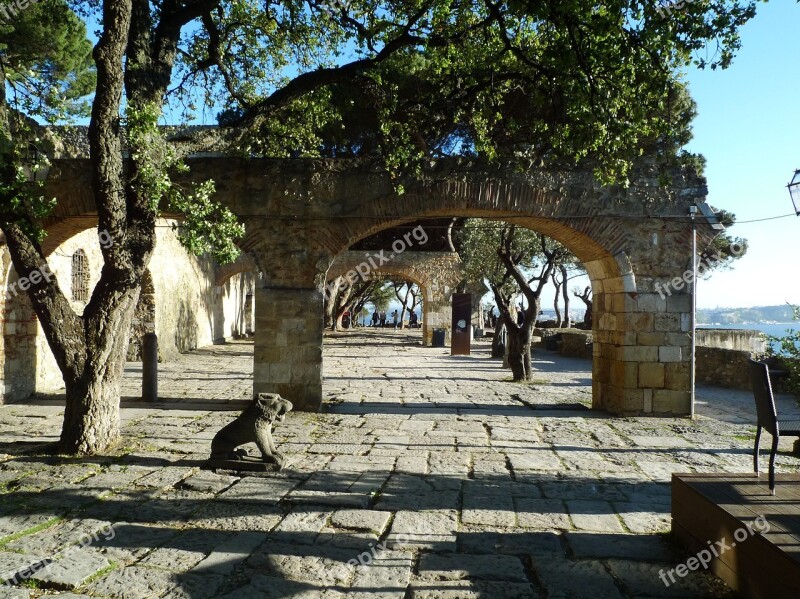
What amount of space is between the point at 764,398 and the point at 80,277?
453 inches

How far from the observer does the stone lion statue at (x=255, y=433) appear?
17.4ft

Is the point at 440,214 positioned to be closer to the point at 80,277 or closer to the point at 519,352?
the point at 519,352

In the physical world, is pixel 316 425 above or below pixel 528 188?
below

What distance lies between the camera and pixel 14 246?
5.55m

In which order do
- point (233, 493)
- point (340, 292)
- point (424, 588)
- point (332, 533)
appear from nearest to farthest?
point (424, 588) → point (332, 533) → point (233, 493) → point (340, 292)

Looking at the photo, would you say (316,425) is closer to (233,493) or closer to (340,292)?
(233,493)

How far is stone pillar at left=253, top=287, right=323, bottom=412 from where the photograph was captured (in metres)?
8.10

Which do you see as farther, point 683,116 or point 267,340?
point 683,116

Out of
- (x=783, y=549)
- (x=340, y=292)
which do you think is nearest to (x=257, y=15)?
(x=783, y=549)

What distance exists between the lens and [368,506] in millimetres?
4406

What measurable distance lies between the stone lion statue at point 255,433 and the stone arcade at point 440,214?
2.73 m

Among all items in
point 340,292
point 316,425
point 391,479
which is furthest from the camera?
point 340,292

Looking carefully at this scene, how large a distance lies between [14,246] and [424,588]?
4.73 meters

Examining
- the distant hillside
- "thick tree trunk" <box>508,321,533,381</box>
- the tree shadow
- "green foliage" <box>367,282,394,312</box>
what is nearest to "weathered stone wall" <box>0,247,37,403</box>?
the tree shadow
